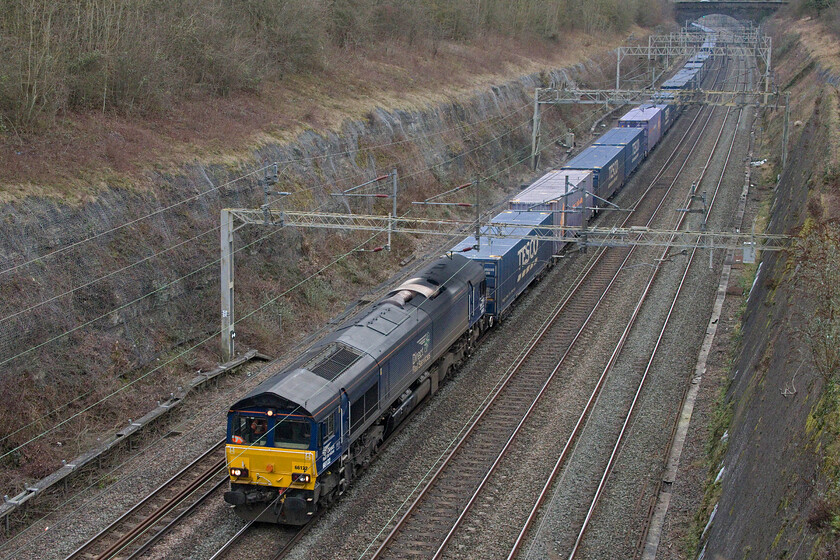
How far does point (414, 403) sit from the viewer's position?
21.7 metres

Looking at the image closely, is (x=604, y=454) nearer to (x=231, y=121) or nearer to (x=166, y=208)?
(x=166, y=208)

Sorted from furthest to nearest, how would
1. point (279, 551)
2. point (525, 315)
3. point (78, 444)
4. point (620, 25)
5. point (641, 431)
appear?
point (620, 25)
point (525, 315)
point (641, 431)
point (78, 444)
point (279, 551)

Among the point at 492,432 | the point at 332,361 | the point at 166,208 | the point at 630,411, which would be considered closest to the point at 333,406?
the point at 332,361

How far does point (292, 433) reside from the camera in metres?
16.4

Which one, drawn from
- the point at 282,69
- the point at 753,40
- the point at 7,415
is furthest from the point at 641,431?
the point at 753,40

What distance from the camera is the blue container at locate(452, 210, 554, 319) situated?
2745cm

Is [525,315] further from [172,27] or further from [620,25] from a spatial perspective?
[620,25]

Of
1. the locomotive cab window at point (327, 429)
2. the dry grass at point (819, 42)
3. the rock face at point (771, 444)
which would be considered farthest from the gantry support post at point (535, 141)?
the locomotive cab window at point (327, 429)

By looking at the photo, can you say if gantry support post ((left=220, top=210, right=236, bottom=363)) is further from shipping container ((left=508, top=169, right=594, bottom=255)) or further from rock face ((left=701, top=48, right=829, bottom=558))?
rock face ((left=701, top=48, right=829, bottom=558))

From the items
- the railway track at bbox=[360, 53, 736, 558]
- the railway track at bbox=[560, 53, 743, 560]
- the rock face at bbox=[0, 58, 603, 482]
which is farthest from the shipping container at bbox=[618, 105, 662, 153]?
the rock face at bbox=[0, 58, 603, 482]

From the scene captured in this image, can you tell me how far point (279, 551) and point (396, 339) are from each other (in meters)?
5.81

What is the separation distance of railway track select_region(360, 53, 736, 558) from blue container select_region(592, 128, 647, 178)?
14232 mm

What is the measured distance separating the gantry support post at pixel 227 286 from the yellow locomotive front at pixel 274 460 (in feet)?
30.4

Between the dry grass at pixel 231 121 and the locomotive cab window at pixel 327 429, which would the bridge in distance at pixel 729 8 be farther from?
the locomotive cab window at pixel 327 429
